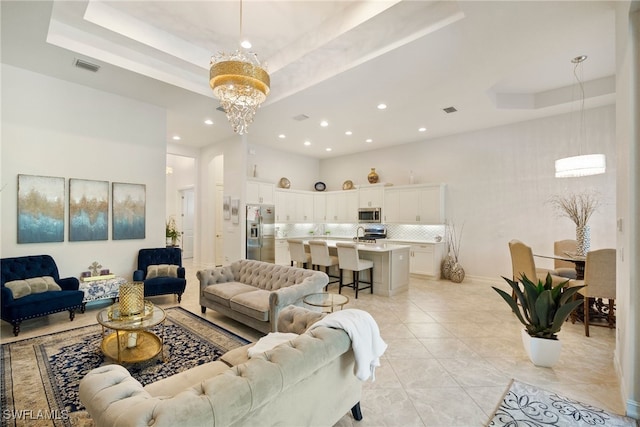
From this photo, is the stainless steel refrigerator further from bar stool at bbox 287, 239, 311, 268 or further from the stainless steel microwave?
the stainless steel microwave

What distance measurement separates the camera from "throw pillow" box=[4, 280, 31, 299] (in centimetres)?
348

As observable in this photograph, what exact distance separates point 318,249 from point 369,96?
2.95 meters

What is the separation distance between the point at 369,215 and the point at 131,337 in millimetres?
6330

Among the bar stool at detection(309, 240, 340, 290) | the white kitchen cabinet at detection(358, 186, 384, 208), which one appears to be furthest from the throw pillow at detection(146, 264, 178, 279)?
the white kitchen cabinet at detection(358, 186, 384, 208)

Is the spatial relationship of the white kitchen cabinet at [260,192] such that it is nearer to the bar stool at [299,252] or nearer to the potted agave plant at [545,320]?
the bar stool at [299,252]

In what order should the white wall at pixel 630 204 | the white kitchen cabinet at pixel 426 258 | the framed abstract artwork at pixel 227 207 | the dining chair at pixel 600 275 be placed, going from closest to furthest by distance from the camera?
the white wall at pixel 630 204 < the dining chair at pixel 600 275 < the white kitchen cabinet at pixel 426 258 < the framed abstract artwork at pixel 227 207

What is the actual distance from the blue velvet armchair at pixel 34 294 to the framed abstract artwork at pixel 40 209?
1.15ft

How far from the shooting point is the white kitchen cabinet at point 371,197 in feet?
26.1

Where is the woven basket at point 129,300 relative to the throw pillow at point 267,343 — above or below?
above

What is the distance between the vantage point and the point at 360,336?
1.81 metres

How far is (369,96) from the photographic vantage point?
4.71 m

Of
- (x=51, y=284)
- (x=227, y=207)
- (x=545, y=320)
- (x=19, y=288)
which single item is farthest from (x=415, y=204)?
(x=19, y=288)

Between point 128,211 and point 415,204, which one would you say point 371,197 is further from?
point 128,211

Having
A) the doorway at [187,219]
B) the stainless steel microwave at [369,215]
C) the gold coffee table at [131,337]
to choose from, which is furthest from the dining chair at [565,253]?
the doorway at [187,219]
